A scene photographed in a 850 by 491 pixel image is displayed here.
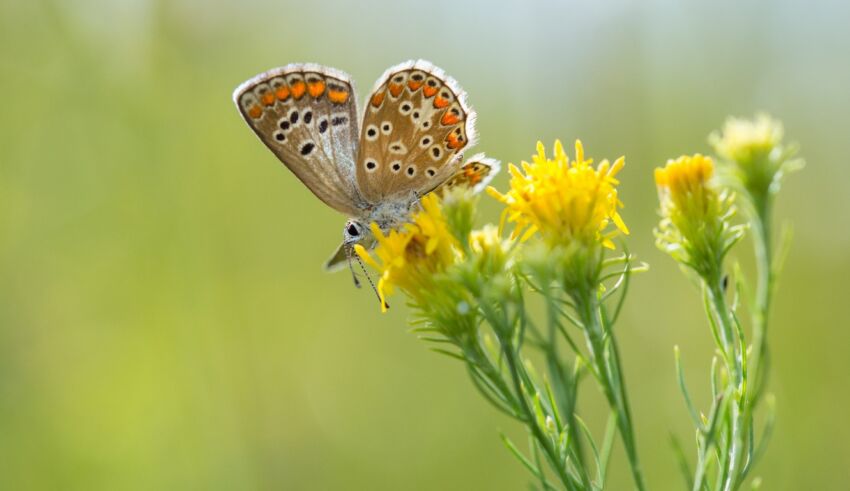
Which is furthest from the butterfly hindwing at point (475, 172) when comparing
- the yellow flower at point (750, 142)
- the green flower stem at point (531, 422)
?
the green flower stem at point (531, 422)

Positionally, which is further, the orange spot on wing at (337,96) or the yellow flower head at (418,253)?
the orange spot on wing at (337,96)

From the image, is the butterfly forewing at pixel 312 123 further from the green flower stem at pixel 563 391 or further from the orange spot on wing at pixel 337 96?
the green flower stem at pixel 563 391

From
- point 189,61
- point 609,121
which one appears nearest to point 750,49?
point 609,121

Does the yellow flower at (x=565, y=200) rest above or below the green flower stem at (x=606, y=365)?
above

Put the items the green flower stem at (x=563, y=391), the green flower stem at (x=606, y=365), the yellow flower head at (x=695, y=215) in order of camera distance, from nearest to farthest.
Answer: the green flower stem at (x=563, y=391)
the green flower stem at (x=606, y=365)
the yellow flower head at (x=695, y=215)

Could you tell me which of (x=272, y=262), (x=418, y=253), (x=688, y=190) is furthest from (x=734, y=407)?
(x=272, y=262)

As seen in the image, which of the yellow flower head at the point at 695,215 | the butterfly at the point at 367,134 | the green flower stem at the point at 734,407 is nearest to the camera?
the green flower stem at the point at 734,407

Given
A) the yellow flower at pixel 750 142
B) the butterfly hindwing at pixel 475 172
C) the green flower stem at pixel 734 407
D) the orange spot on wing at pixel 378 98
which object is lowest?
the green flower stem at pixel 734 407

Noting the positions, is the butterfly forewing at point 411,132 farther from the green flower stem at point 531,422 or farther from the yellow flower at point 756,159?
the green flower stem at point 531,422
